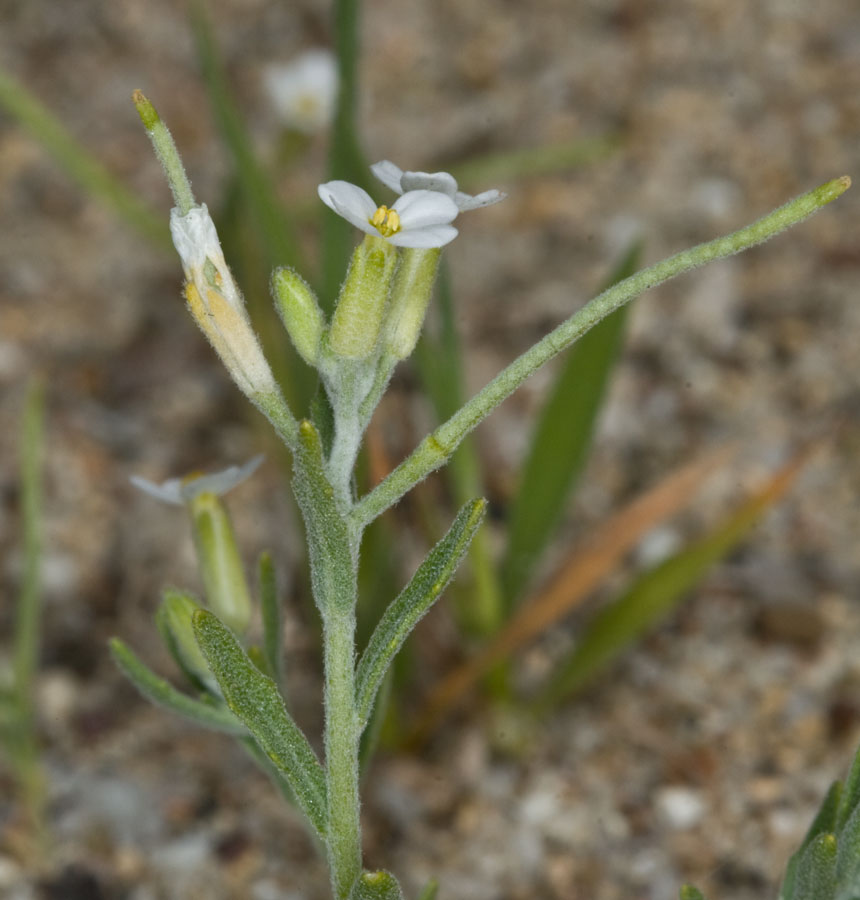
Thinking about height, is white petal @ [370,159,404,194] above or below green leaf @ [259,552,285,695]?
above

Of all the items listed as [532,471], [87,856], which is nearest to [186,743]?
[87,856]

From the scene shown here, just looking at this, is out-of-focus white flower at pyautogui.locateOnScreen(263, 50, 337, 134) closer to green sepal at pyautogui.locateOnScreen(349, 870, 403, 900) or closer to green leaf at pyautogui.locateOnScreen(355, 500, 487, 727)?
green leaf at pyautogui.locateOnScreen(355, 500, 487, 727)

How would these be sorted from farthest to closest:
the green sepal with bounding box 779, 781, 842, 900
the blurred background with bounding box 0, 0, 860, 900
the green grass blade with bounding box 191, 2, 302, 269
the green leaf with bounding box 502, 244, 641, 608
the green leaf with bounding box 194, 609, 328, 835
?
the green grass blade with bounding box 191, 2, 302, 269
the green leaf with bounding box 502, 244, 641, 608
the blurred background with bounding box 0, 0, 860, 900
the green sepal with bounding box 779, 781, 842, 900
the green leaf with bounding box 194, 609, 328, 835

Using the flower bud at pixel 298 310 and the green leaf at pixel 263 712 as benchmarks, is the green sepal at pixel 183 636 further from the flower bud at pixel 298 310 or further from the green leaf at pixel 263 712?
the flower bud at pixel 298 310

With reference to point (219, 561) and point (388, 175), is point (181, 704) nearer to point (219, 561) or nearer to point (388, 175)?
point (219, 561)

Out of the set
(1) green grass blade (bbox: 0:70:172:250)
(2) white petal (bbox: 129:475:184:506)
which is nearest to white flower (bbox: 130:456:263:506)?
(2) white petal (bbox: 129:475:184:506)

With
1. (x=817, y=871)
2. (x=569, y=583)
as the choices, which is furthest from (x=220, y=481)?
(x=569, y=583)

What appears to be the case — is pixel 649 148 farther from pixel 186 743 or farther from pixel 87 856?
pixel 87 856
